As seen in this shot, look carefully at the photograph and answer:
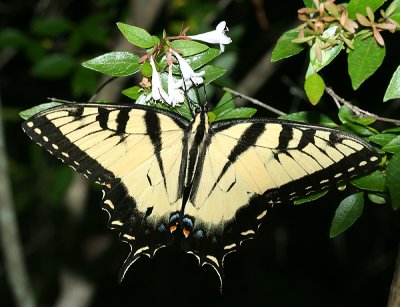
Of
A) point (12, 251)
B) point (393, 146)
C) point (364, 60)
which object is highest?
point (364, 60)

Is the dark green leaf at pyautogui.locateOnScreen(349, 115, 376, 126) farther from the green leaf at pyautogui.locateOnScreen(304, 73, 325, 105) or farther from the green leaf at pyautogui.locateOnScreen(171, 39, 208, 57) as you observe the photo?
the green leaf at pyautogui.locateOnScreen(171, 39, 208, 57)

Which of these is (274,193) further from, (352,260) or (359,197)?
(352,260)

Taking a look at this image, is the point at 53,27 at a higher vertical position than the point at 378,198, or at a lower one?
higher

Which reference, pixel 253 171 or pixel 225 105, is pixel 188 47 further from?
pixel 253 171

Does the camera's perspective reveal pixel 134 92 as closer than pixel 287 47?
No

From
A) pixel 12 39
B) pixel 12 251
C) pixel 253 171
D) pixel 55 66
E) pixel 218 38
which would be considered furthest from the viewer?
pixel 12 39

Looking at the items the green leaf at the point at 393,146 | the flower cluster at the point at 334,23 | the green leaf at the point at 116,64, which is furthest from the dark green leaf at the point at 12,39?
the green leaf at the point at 393,146

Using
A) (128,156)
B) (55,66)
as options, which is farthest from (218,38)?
(55,66)
